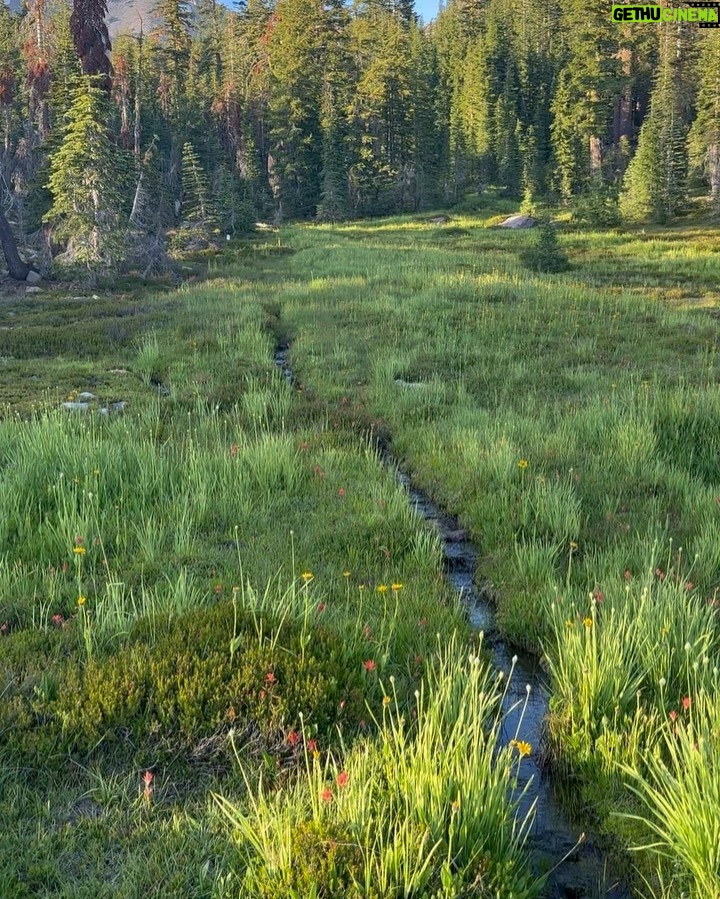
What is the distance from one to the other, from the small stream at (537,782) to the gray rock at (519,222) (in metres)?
46.5

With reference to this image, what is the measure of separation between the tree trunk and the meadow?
1614 centimetres

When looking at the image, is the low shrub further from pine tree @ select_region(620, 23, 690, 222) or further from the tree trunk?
pine tree @ select_region(620, 23, 690, 222)

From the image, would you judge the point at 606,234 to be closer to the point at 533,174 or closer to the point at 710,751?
the point at 533,174

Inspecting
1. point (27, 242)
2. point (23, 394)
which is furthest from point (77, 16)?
point (23, 394)

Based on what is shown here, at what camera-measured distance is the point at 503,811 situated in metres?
2.92

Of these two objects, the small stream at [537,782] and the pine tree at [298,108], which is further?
the pine tree at [298,108]

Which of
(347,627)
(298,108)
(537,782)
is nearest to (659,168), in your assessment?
(298,108)

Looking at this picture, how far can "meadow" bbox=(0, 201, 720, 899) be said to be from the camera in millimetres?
2879

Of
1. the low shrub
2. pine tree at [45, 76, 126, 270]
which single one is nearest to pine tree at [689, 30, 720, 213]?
the low shrub

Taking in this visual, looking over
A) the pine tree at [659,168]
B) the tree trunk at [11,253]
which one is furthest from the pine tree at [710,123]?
the tree trunk at [11,253]

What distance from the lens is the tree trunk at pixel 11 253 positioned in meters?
26.5

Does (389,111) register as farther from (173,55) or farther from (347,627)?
(347,627)

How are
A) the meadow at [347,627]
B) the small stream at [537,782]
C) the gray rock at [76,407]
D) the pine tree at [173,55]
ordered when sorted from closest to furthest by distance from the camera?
the meadow at [347,627] < the small stream at [537,782] < the gray rock at [76,407] < the pine tree at [173,55]

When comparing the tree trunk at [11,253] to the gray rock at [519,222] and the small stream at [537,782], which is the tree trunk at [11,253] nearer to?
the small stream at [537,782]
